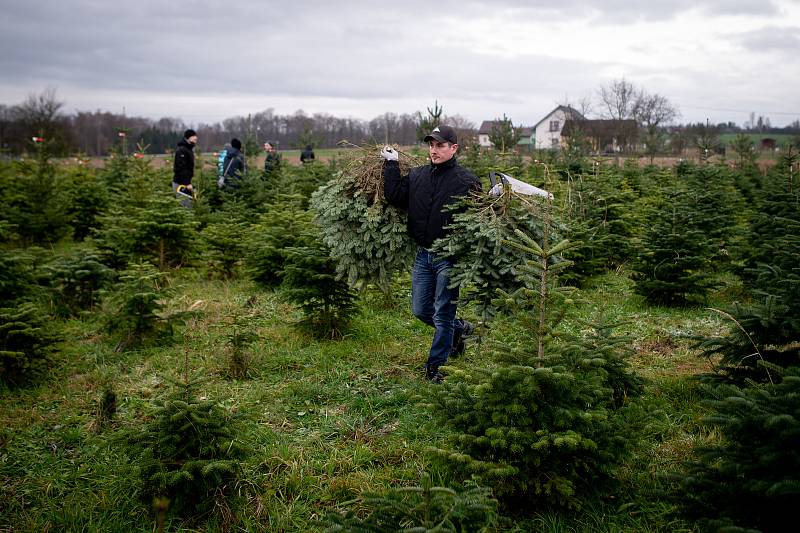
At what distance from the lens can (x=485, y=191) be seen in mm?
5285

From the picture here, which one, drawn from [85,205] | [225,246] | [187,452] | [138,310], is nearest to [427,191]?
[187,452]

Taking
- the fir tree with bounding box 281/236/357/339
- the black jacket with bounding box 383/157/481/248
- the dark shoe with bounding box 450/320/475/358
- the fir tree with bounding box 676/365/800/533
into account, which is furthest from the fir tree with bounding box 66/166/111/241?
the fir tree with bounding box 676/365/800/533

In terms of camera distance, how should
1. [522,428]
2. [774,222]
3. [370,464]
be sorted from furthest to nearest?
[774,222]
[370,464]
[522,428]

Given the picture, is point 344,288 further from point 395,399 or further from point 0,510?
point 0,510

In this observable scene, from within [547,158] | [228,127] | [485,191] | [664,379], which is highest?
[228,127]

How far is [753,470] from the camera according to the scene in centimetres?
254

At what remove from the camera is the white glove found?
5.56 metres

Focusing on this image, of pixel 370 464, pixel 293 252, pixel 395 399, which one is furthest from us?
pixel 293 252

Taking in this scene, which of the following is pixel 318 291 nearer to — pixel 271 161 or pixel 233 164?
pixel 233 164

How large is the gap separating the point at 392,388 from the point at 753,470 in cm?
346

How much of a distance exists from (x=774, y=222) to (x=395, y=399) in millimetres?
6613

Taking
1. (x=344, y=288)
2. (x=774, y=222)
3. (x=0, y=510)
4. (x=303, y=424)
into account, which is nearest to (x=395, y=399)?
(x=303, y=424)

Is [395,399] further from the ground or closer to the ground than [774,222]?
closer to the ground

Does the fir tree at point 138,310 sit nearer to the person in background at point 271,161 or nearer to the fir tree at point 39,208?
the fir tree at point 39,208
